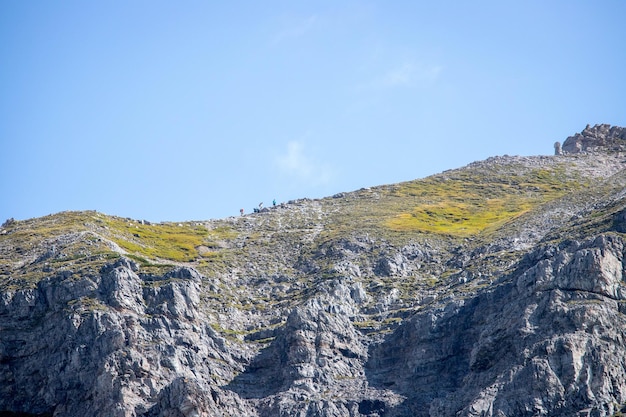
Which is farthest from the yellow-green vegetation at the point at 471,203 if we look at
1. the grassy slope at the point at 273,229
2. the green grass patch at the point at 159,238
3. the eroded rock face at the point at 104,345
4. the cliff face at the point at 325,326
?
the eroded rock face at the point at 104,345

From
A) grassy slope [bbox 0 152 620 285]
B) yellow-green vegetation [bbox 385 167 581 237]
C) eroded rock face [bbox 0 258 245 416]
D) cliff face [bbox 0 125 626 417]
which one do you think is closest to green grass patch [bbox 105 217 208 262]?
grassy slope [bbox 0 152 620 285]

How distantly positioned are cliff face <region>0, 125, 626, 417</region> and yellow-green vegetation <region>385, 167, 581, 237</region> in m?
14.2

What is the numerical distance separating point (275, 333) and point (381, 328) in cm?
1031

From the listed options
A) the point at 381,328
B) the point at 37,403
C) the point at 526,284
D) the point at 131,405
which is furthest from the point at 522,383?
the point at 37,403

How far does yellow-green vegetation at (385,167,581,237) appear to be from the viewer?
160 metres

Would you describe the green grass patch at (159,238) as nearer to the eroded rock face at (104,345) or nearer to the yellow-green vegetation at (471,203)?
the eroded rock face at (104,345)

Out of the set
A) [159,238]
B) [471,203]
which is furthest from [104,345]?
[471,203]

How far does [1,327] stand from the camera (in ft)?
376

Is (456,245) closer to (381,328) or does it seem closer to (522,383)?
(381,328)

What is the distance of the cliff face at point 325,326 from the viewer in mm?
102062

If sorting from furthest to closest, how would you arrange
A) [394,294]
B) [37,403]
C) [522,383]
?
[394,294] < [37,403] < [522,383]

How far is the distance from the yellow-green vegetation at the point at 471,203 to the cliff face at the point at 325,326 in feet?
46.6

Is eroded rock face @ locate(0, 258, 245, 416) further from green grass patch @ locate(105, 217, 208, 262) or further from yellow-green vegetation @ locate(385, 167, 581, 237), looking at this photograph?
→ yellow-green vegetation @ locate(385, 167, 581, 237)

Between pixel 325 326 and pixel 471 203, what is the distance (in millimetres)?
71874
